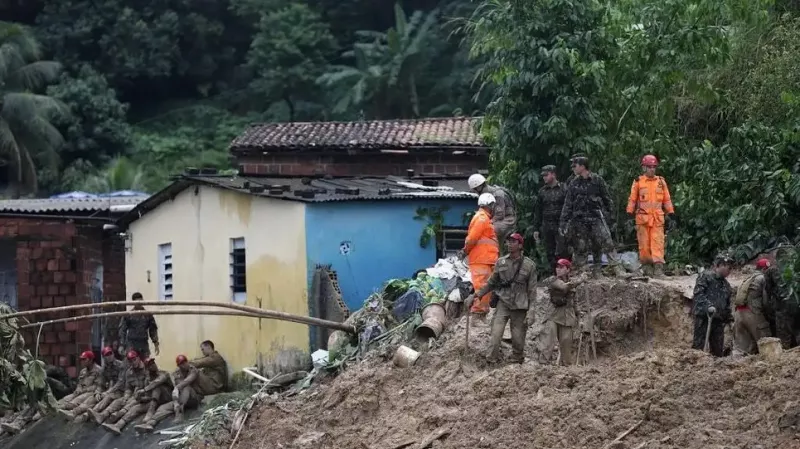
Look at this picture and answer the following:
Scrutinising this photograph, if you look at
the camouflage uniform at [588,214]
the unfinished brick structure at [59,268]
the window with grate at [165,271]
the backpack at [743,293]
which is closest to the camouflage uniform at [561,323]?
the backpack at [743,293]

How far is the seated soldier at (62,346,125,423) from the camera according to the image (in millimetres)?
24062

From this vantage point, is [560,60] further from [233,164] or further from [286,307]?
[233,164]

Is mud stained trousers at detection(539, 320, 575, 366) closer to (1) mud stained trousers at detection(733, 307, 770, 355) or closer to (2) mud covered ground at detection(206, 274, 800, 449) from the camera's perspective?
(2) mud covered ground at detection(206, 274, 800, 449)

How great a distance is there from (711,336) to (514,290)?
240 cm

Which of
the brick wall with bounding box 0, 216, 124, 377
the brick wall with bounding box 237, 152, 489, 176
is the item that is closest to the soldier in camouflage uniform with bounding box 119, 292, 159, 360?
the brick wall with bounding box 0, 216, 124, 377

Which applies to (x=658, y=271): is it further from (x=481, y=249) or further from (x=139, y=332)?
(x=139, y=332)

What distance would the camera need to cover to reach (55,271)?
3050cm

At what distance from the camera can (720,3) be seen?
2219cm

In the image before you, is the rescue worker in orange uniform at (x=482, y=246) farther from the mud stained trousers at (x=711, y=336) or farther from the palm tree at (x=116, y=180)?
the palm tree at (x=116, y=180)

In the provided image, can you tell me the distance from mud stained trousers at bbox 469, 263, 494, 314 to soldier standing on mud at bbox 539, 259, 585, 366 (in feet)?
4.59

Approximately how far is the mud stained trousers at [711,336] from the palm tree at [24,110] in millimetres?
33589

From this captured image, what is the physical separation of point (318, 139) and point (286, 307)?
814cm

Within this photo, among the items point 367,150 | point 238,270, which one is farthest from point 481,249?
point 367,150

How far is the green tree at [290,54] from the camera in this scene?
169 ft
